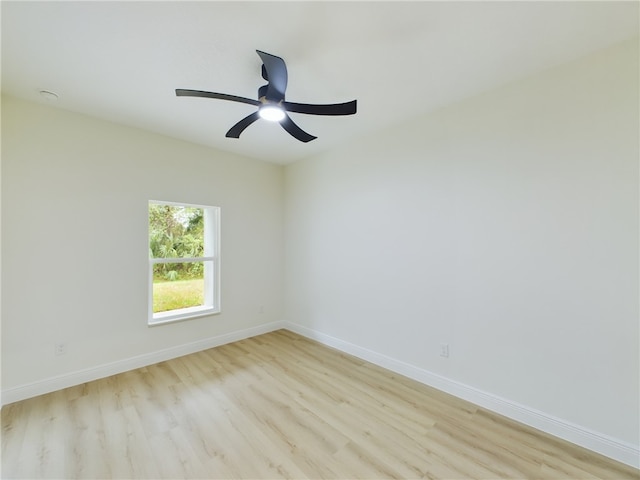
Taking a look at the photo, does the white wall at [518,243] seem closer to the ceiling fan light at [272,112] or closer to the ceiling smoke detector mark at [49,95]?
the ceiling fan light at [272,112]

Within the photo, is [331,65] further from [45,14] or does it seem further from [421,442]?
[421,442]

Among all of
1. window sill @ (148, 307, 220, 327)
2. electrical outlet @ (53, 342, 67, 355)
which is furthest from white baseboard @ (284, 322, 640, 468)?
electrical outlet @ (53, 342, 67, 355)

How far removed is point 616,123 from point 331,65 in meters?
1.92

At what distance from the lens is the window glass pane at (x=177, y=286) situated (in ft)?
10.8

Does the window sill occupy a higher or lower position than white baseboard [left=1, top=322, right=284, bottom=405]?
higher

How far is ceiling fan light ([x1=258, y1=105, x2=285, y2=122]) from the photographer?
6.35 feet

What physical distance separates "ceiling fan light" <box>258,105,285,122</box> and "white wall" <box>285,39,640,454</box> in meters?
1.45

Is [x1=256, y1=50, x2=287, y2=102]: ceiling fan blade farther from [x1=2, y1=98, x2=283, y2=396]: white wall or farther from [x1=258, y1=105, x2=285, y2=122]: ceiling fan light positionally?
[x1=2, y1=98, x2=283, y2=396]: white wall

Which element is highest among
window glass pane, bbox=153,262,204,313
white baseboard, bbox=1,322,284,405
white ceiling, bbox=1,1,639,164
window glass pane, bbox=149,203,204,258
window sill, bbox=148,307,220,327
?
white ceiling, bbox=1,1,639,164

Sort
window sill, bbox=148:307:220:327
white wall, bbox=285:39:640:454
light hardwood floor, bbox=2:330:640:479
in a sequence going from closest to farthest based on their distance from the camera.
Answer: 1. light hardwood floor, bbox=2:330:640:479
2. white wall, bbox=285:39:640:454
3. window sill, bbox=148:307:220:327

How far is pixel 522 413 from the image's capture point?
6.90 ft

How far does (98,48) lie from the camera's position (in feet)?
5.94

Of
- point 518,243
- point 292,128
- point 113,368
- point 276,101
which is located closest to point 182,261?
point 113,368

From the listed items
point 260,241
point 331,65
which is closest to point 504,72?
point 331,65
